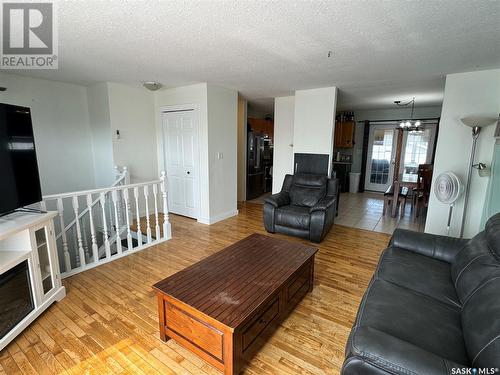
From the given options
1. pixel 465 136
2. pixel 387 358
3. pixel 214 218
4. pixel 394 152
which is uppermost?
pixel 465 136

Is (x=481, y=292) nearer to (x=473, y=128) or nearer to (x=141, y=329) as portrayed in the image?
(x=141, y=329)

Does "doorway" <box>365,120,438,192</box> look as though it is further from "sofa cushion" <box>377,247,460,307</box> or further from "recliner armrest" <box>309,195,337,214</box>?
"sofa cushion" <box>377,247,460,307</box>

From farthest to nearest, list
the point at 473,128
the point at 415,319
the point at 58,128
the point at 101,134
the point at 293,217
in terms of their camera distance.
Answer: the point at 101,134 < the point at 58,128 < the point at 293,217 < the point at 473,128 < the point at 415,319

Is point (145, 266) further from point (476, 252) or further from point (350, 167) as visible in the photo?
point (350, 167)

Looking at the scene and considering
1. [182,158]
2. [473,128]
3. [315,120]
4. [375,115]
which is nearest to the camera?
[473,128]

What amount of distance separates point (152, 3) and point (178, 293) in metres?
1.96

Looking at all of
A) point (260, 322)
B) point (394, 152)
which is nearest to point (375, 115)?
point (394, 152)

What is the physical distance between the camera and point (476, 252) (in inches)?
67.6

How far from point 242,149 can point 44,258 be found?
13.8 feet

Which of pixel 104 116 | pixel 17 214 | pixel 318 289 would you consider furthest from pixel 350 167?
pixel 17 214

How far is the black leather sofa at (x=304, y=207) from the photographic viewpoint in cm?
349

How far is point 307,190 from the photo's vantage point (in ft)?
13.6

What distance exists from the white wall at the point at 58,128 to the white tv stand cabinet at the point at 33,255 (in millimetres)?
2405

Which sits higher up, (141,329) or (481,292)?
(481,292)
